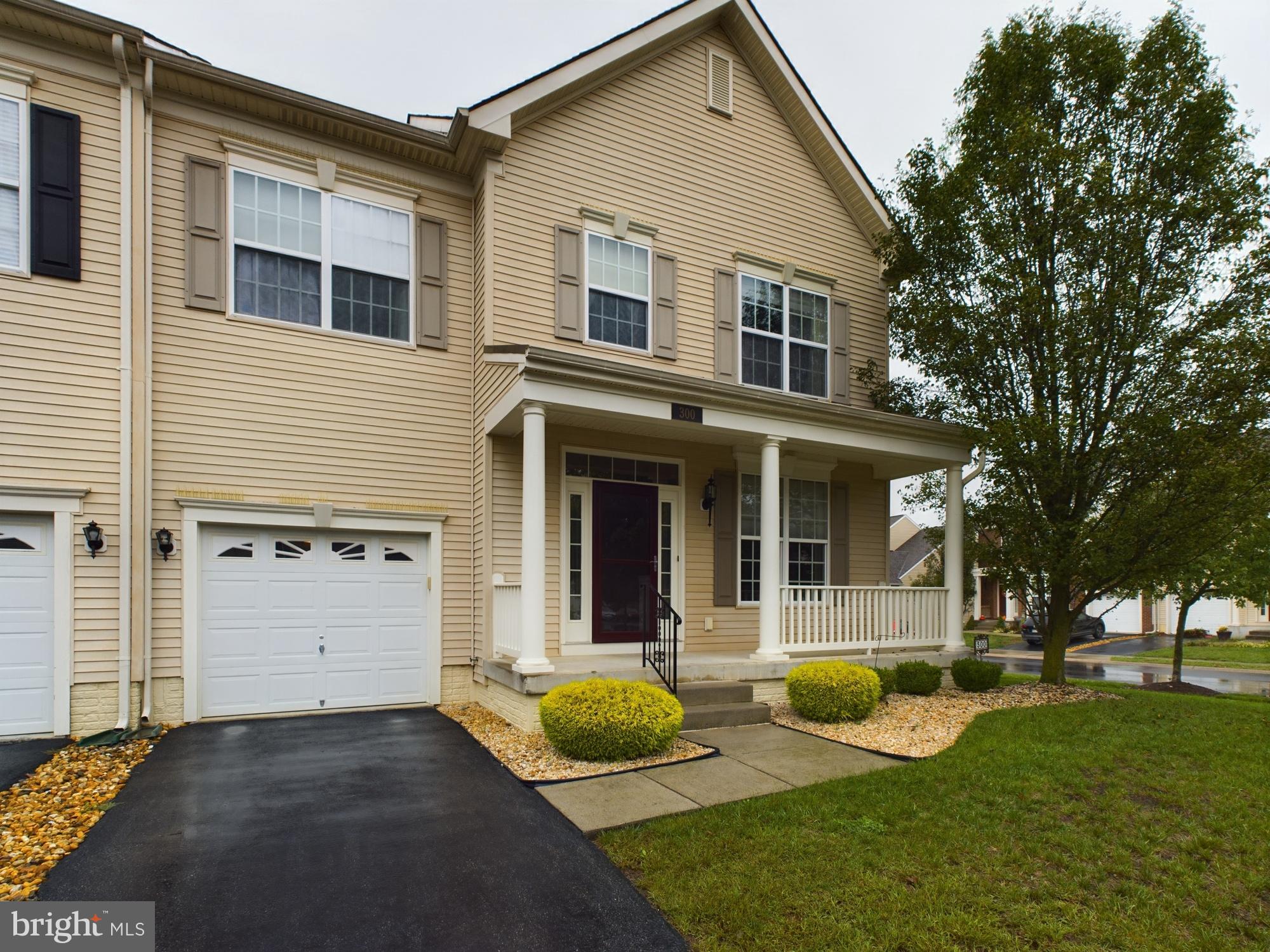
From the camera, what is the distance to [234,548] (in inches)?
295

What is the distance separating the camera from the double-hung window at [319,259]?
7715 mm

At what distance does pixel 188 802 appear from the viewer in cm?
489

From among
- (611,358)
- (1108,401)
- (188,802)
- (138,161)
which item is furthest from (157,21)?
(1108,401)

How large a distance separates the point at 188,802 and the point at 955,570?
8.85 m

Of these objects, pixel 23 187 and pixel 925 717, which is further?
pixel 925 717

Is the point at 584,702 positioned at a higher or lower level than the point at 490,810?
higher

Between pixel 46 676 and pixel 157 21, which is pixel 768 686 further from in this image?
pixel 157 21

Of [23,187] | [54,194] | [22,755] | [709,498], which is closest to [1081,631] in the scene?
[709,498]

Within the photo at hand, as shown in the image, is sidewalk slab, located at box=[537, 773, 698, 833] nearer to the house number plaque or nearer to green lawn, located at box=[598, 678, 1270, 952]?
green lawn, located at box=[598, 678, 1270, 952]

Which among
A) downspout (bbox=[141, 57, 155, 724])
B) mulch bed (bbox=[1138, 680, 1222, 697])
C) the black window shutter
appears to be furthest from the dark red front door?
mulch bed (bbox=[1138, 680, 1222, 697])

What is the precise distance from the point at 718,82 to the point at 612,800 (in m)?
9.53

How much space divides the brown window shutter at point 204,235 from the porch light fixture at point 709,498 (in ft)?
19.5

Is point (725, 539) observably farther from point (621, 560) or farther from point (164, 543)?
point (164, 543)

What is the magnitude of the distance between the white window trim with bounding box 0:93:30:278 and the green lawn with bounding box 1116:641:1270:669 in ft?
82.9
